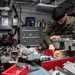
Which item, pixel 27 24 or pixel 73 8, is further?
pixel 27 24

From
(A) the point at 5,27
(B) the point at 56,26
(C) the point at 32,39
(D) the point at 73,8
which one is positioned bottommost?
(C) the point at 32,39

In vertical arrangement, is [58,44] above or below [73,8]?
below

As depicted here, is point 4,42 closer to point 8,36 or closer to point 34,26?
point 8,36

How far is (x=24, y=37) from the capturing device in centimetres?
488

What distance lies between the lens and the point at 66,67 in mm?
1110

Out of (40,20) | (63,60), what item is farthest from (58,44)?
(40,20)

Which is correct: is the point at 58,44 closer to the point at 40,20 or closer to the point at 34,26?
the point at 34,26

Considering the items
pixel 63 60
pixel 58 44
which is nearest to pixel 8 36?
pixel 58 44

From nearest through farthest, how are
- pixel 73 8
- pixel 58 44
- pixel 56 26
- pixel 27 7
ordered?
1. pixel 58 44
2. pixel 56 26
3. pixel 73 8
4. pixel 27 7

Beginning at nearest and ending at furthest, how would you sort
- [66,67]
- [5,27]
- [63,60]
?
[66,67]
[63,60]
[5,27]

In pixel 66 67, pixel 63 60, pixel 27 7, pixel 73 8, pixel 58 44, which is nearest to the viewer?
pixel 66 67

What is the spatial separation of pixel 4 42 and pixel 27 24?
112cm

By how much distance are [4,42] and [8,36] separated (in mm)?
452

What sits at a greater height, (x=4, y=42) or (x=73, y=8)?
(x=73, y=8)
